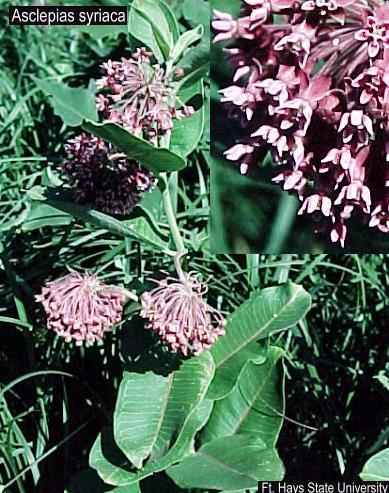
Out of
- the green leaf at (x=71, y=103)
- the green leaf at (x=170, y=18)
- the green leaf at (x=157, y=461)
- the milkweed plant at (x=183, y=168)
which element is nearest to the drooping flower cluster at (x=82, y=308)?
the milkweed plant at (x=183, y=168)

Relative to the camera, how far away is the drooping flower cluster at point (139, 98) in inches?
26.1

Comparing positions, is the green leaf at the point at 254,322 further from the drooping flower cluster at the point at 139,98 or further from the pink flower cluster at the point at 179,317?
the drooping flower cluster at the point at 139,98

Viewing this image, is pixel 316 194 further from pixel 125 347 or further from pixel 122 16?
pixel 122 16

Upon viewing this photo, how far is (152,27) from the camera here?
713 millimetres

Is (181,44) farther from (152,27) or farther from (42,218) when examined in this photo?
(42,218)

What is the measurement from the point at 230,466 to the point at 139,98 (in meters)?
0.31

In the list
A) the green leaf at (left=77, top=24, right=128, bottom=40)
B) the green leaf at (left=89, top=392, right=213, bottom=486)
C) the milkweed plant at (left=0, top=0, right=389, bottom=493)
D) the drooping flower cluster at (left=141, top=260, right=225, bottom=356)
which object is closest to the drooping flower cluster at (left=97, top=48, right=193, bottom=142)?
the milkweed plant at (left=0, top=0, right=389, bottom=493)

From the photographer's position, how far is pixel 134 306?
0.74m

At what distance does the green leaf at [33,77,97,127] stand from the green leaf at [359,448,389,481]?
0.53 metres

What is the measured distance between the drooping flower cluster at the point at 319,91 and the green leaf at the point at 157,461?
0.20 meters

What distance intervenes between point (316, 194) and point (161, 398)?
22cm

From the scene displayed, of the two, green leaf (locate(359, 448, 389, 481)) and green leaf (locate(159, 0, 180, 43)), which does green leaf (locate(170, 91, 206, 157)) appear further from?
green leaf (locate(359, 448, 389, 481))

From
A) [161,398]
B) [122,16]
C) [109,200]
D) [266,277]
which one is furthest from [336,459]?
[122,16]

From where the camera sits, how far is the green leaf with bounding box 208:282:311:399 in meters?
0.77
